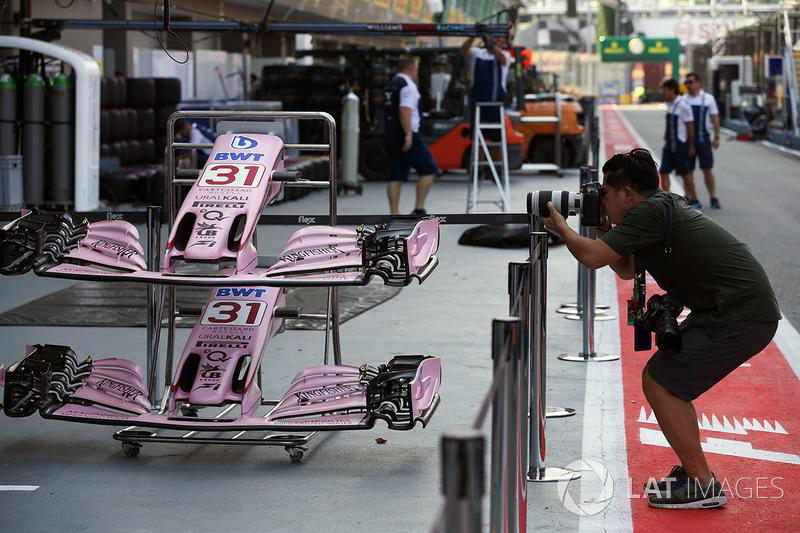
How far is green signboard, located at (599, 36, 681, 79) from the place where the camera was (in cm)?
8656

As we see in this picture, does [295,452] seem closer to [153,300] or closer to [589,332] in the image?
[153,300]

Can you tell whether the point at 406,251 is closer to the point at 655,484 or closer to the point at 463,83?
the point at 655,484

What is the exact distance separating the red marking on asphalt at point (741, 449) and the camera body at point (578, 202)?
1.14 m

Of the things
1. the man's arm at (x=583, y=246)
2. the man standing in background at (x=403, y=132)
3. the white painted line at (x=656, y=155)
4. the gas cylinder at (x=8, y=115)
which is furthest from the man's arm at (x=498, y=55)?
the man's arm at (x=583, y=246)

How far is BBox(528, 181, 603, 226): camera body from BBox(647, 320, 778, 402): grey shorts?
2.04 feet

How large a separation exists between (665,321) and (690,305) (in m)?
0.16

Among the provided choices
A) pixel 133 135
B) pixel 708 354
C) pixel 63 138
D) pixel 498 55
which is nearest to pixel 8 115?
pixel 63 138

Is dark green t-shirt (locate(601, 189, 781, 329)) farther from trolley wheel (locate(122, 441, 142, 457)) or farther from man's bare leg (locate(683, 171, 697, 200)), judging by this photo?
man's bare leg (locate(683, 171, 697, 200))

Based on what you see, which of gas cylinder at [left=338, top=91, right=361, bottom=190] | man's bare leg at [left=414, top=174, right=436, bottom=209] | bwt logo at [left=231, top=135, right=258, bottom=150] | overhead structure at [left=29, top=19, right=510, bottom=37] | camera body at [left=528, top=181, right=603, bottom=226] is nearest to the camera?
camera body at [left=528, top=181, right=603, bottom=226]

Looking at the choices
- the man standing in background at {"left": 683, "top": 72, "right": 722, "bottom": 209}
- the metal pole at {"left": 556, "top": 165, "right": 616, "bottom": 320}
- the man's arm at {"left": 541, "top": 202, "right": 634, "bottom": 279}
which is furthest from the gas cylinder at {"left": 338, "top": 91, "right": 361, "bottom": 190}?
the man's arm at {"left": 541, "top": 202, "right": 634, "bottom": 279}

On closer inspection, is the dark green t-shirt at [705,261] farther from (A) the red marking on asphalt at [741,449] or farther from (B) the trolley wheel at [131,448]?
(B) the trolley wheel at [131,448]

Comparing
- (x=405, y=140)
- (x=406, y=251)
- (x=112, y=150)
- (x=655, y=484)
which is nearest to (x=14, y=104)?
(x=112, y=150)

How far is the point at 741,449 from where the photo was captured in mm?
5332

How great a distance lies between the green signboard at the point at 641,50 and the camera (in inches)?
3408
